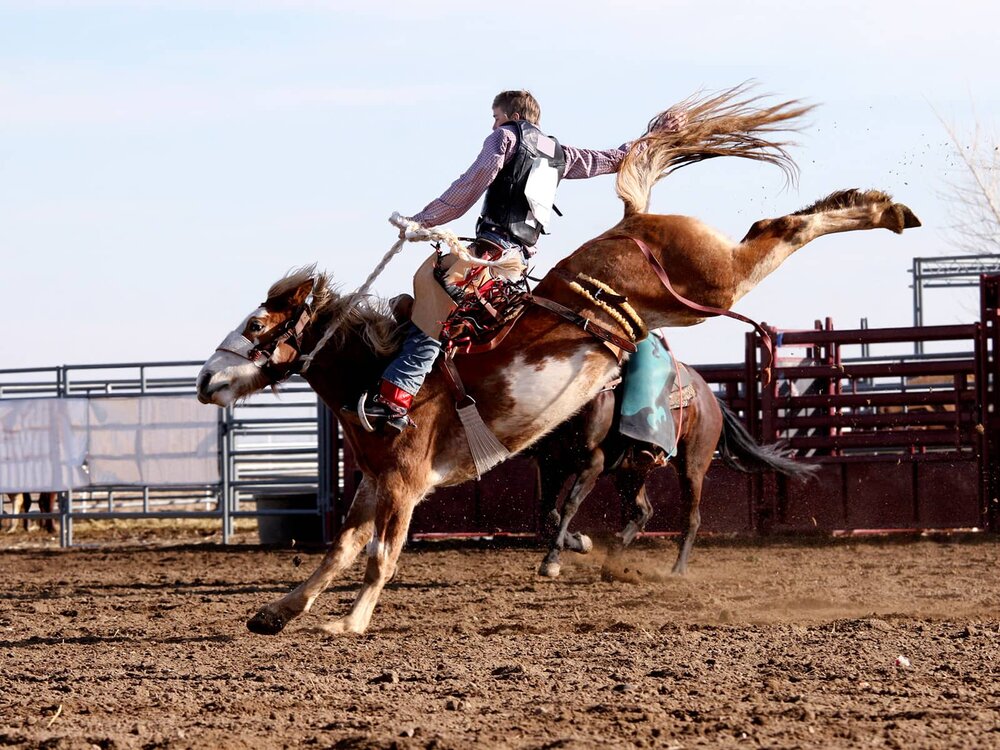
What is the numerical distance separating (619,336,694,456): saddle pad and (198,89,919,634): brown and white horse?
7.45 feet

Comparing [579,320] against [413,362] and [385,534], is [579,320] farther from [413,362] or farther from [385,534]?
[385,534]

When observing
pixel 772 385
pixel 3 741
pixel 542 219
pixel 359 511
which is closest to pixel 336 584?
pixel 359 511

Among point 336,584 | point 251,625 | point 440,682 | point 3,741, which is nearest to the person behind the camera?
point 3,741

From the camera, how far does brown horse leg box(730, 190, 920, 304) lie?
19.0 feet

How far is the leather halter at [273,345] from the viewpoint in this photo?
18.3 feet

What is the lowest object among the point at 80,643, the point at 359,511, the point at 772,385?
the point at 80,643

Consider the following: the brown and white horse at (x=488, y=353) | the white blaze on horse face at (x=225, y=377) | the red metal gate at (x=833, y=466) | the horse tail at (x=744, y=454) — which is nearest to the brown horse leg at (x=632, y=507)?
the horse tail at (x=744, y=454)

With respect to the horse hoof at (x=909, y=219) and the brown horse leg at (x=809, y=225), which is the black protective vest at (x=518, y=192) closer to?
the brown horse leg at (x=809, y=225)

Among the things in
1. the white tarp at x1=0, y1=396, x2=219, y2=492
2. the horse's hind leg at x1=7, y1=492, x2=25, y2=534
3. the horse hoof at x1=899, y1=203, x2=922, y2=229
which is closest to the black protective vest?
the horse hoof at x1=899, y1=203, x2=922, y2=229

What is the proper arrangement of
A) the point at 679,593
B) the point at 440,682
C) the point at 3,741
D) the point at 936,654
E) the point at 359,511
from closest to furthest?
the point at 3,741 → the point at 440,682 → the point at 936,654 → the point at 359,511 → the point at 679,593

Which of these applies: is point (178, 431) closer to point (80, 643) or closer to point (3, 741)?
point (80, 643)

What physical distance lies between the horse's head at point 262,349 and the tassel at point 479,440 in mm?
774

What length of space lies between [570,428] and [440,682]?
162 inches

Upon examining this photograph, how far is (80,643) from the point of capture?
18.4ft
